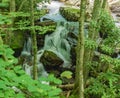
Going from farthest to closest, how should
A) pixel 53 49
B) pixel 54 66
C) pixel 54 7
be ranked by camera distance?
pixel 54 7
pixel 53 49
pixel 54 66

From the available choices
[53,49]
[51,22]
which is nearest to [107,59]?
[53,49]

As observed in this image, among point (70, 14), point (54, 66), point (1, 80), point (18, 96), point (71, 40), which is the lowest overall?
point (54, 66)

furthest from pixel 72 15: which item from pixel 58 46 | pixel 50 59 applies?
pixel 50 59

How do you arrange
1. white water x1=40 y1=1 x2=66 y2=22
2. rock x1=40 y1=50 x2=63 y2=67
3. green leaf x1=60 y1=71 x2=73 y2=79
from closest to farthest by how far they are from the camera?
1. green leaf x1=60 y1=71 x2=73 y2=79
2. rock x1=40 y1=50 x2=63 y2=67
3. white water x1=40 y1=1 x2=66 y2=22

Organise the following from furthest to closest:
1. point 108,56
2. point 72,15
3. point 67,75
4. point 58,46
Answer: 1. point 72,15
2. point 58,46
3. point 67,75
4. point 108,56

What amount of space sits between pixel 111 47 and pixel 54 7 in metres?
7.50

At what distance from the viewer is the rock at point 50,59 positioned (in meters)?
7.78

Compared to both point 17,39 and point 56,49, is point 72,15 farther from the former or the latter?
point 17,39

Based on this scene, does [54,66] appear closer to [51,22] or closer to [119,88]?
[51,22]

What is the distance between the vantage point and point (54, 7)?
11.7m

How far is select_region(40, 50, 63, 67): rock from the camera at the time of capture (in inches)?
306

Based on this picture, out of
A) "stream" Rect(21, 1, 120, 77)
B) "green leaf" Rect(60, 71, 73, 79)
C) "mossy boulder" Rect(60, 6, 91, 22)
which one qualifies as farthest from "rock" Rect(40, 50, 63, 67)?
"mossy boulder" Rect(60, 6, 91, 22)

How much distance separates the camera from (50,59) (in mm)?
7789

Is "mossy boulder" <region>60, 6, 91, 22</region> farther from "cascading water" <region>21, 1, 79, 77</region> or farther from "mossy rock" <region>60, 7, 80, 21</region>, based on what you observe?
"cascading water" <region>21, 1, 79, 77</region>
